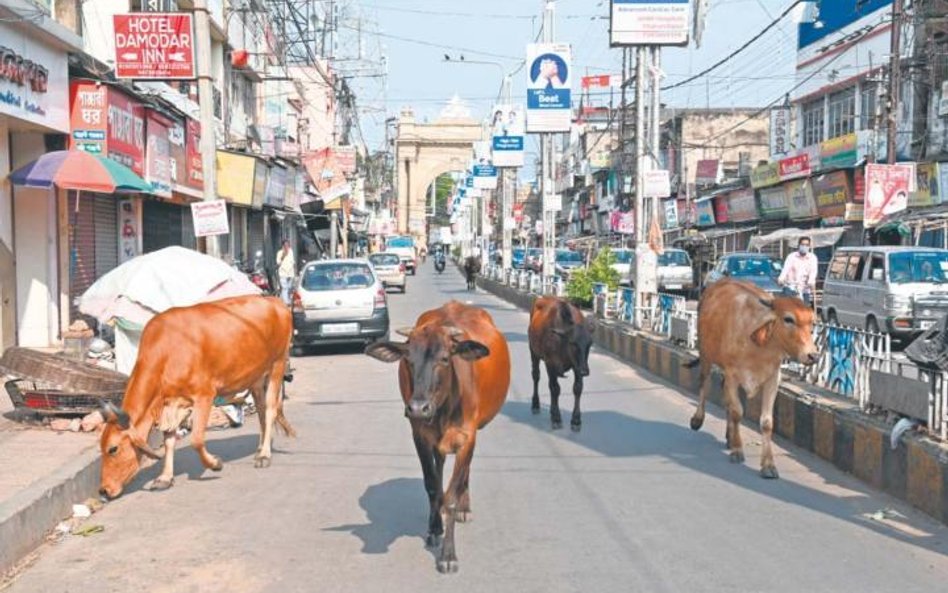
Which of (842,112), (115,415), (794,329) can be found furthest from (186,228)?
(842,112)

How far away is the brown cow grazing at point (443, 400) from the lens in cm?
560

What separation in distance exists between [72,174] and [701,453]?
29.2 ft

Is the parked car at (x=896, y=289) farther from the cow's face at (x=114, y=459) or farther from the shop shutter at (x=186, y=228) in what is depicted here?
the shop shutter at (x=186, y=228)

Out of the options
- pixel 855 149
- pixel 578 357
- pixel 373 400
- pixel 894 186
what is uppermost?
pixel 855 149

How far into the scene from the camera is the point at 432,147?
113 m

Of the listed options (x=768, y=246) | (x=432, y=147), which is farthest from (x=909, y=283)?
(x=432, y=147)

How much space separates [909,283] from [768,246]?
2089 cm

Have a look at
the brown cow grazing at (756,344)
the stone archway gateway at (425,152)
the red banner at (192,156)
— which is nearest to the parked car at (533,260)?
the red banner at (192,156)

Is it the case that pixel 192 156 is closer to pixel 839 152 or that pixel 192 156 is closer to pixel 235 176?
pixel 235 176

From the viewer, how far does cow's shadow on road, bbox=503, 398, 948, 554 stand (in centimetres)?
706

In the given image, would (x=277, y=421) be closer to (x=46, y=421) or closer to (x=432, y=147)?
(x=46, y=421)

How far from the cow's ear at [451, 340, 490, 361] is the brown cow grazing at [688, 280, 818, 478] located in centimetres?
351

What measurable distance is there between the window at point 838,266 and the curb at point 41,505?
16.0 metres

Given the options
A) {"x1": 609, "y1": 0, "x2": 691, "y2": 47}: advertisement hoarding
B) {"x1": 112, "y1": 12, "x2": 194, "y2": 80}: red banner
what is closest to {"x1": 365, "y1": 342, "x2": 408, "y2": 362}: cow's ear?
{"x1": 112, "y1": 12, "x2": 194, "y2": 80}: red banner
